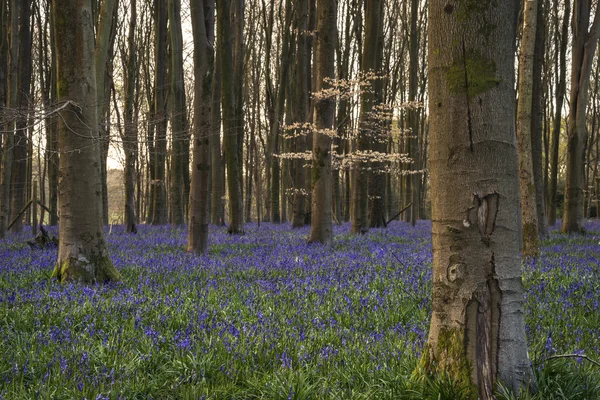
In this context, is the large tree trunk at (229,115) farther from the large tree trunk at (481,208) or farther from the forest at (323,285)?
the large tree trunk at (481,208)

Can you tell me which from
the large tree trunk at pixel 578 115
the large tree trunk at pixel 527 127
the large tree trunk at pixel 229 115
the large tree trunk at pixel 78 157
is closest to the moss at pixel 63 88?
the large tree trunk at pixel 78 157

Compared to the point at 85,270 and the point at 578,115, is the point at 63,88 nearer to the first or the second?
the point at 85,270

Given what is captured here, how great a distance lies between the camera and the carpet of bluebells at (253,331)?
359 cm

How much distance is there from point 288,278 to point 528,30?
6446 millimetres

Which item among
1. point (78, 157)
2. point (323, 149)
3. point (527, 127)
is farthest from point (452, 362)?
point (323, 149)

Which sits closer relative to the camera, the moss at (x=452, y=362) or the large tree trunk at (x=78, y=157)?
the moss at (x=452, y=362)

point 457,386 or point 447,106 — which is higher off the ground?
point 447,106

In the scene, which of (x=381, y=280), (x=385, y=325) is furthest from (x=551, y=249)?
(x=385, y=325)

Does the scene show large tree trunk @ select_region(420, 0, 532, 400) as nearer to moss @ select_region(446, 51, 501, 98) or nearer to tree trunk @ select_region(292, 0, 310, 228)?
moss @ select_region(446, 51, 501, 98)

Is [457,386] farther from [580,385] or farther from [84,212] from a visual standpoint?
[84,212]

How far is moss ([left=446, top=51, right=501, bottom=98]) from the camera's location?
327 cm

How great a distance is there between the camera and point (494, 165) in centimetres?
325

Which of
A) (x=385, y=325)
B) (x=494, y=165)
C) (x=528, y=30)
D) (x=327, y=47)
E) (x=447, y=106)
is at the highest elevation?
(x=327, y=47)

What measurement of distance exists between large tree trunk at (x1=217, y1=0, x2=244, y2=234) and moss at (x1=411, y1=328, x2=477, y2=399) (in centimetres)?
1343
